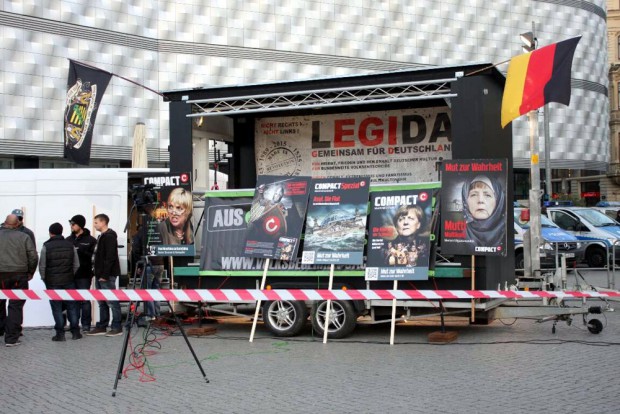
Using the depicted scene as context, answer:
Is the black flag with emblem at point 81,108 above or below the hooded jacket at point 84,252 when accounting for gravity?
above

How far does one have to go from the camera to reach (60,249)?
12.1 metres

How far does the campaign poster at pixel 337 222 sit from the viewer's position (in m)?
11.6

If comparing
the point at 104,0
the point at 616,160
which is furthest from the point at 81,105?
the point at 616,160

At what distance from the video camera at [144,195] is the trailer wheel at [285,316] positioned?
2.48 meters

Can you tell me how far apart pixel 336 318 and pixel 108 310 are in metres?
3.86

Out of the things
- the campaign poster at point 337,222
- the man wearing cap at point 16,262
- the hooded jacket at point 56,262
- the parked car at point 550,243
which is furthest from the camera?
the parked car at point 550,243

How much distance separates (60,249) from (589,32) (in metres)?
45.8

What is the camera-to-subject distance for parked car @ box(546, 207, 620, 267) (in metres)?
23.0

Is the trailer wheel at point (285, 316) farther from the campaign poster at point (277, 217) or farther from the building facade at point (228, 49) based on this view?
the building facade at point (228, 49)

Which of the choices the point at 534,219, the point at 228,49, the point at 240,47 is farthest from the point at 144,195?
the point at 240,47

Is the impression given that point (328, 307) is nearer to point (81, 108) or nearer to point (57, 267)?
point (57, 267)

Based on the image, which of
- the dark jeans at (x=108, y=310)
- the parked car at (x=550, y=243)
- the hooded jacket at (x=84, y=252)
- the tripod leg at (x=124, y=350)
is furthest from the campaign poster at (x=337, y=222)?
the parked car at (x=550, y=243)

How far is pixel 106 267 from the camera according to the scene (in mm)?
12562

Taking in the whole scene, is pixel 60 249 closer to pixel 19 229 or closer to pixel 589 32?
pixel 19 229
